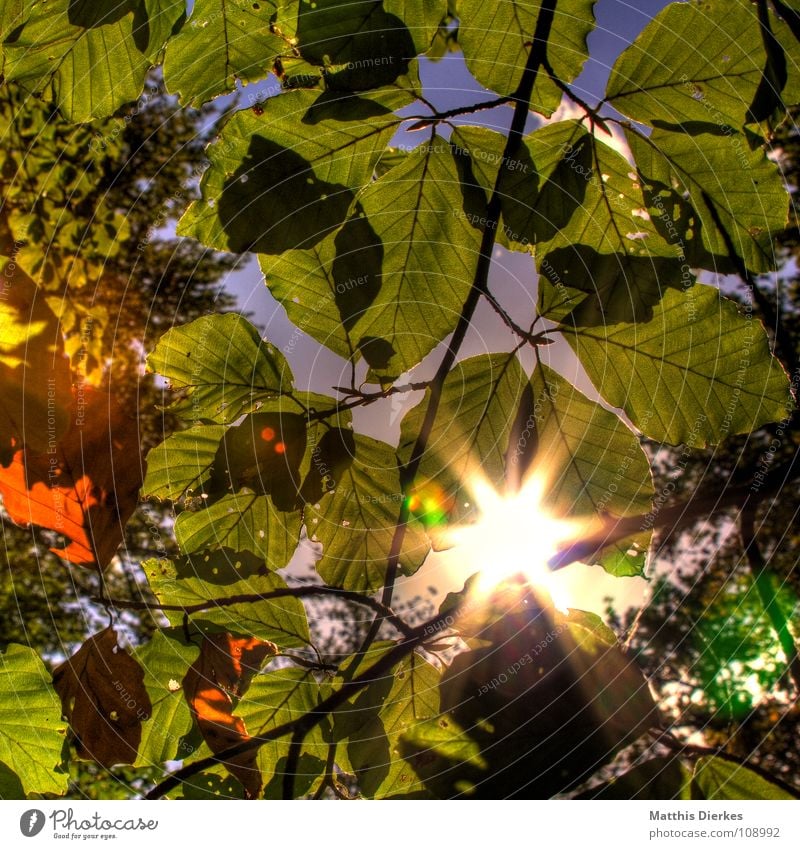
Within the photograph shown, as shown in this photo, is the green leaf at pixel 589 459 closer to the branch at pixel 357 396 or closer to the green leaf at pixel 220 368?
the branch at pixel 357 396

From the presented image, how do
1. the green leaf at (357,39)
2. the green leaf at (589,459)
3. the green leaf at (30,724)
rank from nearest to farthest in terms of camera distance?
the green leaf at (357,39), the green leaf at (589,459), the green leaf at (30,724)

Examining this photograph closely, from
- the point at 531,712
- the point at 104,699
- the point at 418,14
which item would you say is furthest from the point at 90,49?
the point at 531,712

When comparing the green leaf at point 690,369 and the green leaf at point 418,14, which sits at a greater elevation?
the green leaf at point 418,14

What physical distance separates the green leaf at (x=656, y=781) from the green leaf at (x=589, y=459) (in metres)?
0.23

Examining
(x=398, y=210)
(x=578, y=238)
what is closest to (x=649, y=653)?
(x=578, y=238)

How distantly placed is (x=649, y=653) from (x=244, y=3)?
1007mm

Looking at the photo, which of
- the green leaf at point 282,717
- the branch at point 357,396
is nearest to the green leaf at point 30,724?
the green leaf at point 282,717

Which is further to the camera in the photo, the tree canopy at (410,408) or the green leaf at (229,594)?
the green leaf at (229,594)

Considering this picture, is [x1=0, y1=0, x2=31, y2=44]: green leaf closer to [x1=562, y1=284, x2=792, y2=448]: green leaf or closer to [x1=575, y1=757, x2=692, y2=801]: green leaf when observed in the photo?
[x1=562, y1=284, x2=792, y2=448]: green leaf

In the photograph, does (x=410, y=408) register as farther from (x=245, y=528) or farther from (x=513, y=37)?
(x=513, y=37)

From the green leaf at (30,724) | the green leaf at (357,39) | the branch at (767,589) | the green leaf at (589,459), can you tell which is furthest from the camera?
the branch at (767,589)

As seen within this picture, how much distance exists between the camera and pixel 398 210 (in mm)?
646

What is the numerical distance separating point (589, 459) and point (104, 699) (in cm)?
71

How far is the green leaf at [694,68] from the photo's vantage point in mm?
624
